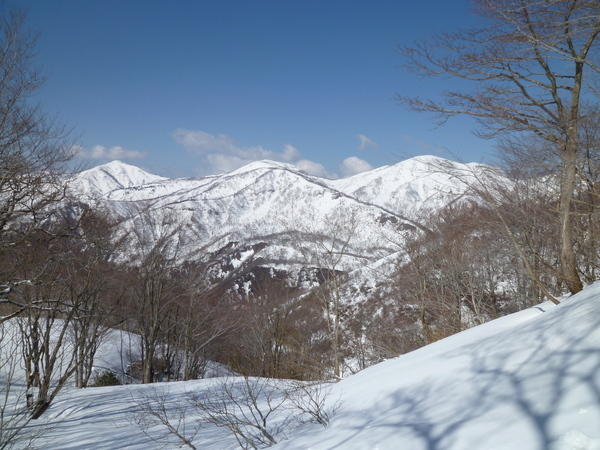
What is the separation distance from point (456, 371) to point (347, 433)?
1.32 metres

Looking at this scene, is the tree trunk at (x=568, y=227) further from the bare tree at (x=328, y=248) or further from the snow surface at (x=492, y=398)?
the bare tree at (x=328, y=248)

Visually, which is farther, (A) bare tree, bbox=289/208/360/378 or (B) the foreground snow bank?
(A) bare tree, bbox=289/208/360/378

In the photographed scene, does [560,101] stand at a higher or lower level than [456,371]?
higher

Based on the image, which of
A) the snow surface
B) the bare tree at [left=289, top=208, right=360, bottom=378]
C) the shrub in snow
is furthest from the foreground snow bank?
the shrub in snow

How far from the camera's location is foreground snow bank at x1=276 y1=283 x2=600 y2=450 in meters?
2.25

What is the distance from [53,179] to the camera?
25.6ft

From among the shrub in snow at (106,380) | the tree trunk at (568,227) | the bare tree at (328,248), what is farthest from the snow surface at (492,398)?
the shrub in snow at (106,380)

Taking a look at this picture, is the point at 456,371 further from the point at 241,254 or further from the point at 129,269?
the point at 241,254

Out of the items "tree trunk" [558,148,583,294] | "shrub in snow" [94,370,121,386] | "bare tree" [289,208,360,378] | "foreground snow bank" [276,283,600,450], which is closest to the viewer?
"foreground snow bank" [276,283,600,450]

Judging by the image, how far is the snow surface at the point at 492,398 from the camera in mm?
2256

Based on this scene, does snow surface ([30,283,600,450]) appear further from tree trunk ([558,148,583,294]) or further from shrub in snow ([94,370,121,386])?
shrub in snow ([94,370,121,386])

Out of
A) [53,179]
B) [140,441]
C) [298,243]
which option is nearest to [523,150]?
[298,243]

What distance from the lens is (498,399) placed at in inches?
110

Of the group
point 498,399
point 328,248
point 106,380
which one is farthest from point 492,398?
point 106,380
